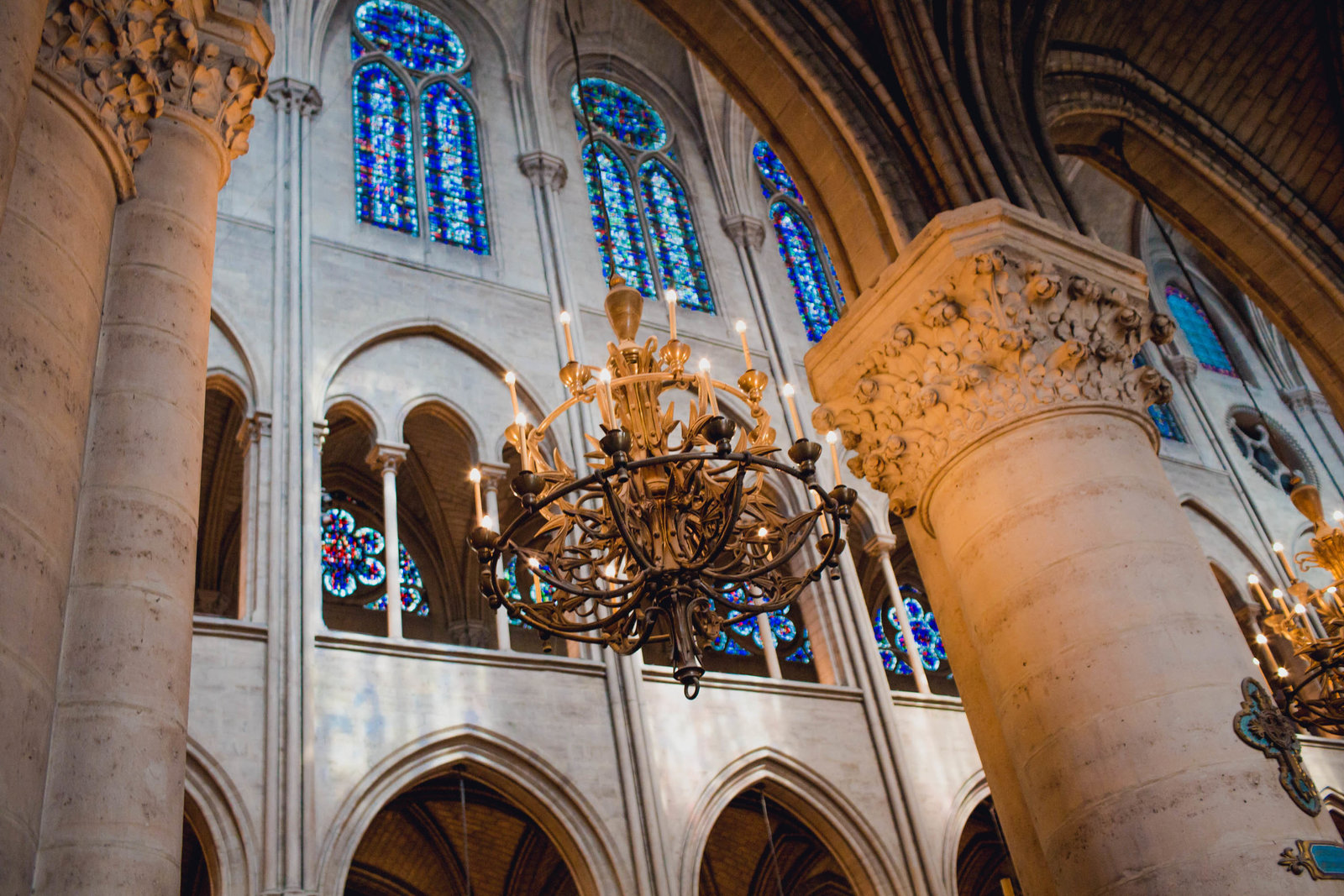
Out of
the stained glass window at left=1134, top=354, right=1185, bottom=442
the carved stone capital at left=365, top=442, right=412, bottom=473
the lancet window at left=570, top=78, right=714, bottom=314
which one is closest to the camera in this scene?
the carved stone capital at left=365, top=442, right=412, bottom=473

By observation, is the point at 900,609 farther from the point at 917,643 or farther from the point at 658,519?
the point at 658,519

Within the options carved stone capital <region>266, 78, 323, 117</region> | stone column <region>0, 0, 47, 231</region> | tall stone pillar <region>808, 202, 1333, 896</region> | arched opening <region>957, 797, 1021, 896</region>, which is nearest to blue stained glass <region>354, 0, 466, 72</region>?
carved stone capital <region>266, 78, 323, 117</region>

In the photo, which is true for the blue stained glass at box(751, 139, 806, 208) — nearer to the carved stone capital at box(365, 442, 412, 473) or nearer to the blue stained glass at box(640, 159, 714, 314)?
the blue stained glass at box(640, 159, 714, 314)

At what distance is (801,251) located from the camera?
54.9 feet

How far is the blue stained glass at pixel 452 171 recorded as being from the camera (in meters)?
13.4

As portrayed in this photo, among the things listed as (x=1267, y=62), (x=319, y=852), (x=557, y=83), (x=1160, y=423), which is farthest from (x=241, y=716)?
(x=1160, y=423)

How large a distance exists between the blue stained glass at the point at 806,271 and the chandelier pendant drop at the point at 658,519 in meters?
9.89

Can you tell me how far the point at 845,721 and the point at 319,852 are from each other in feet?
16.3

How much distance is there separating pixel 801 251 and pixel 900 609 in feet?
19.0

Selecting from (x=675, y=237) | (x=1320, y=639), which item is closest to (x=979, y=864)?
(x=1320, y=639)

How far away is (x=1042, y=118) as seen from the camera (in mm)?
6953

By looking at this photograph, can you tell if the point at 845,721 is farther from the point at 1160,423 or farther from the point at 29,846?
the point at 29,846

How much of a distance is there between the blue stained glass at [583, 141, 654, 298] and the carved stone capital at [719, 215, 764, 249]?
1228mm

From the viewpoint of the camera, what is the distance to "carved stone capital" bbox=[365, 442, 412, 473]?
1100 centimetres
